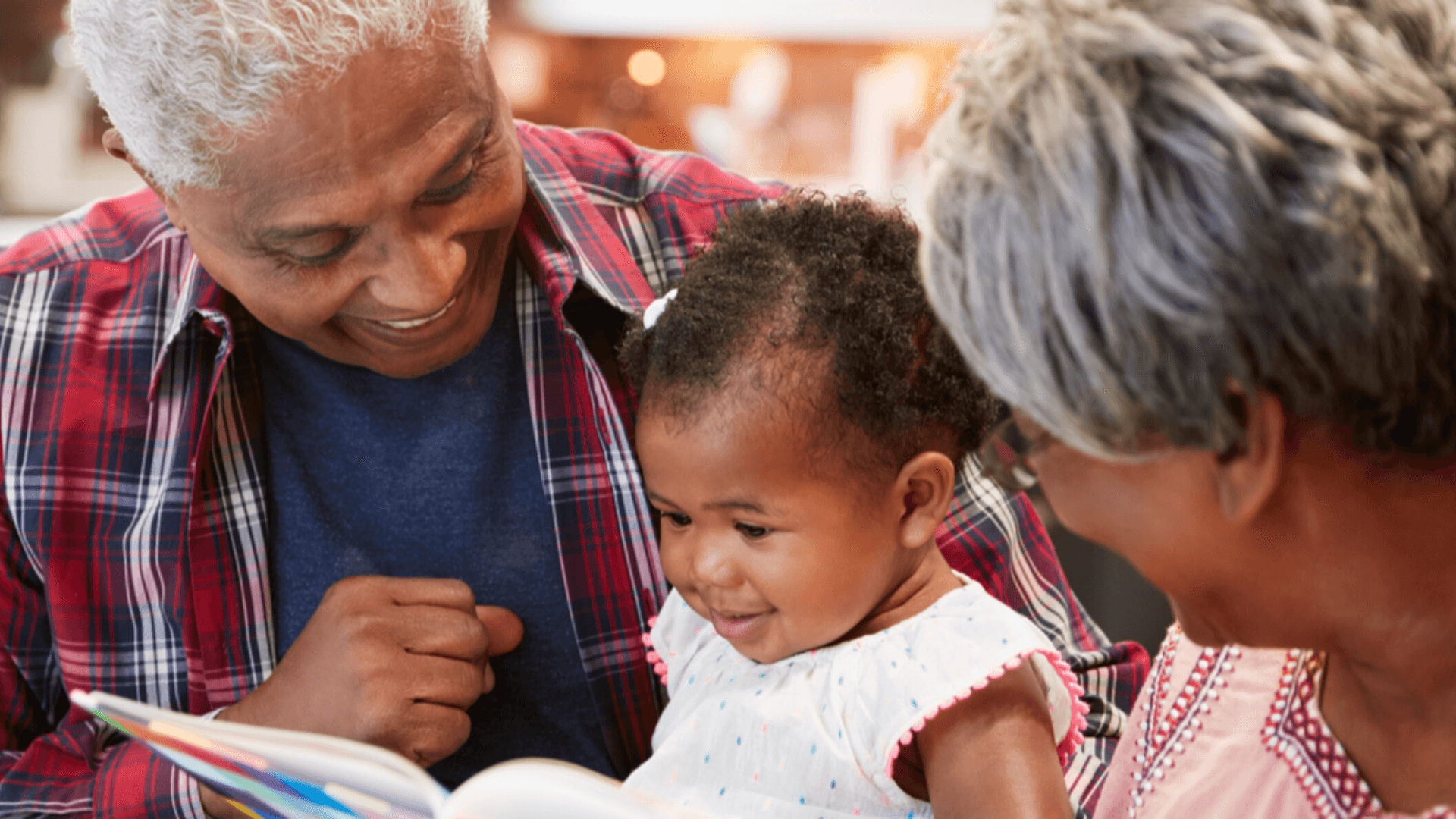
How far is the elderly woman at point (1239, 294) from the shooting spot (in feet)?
1.71

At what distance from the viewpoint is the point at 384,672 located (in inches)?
47.1

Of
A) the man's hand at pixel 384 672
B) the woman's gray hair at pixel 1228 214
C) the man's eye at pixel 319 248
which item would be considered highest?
the woman's gray hair at pixel 1228 214

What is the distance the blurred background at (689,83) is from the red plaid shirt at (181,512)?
1.51m

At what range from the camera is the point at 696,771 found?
1.14 m

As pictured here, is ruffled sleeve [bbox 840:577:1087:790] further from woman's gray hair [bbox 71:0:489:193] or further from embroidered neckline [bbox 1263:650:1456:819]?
woman's gray hair [bbox 71:0:489:193]

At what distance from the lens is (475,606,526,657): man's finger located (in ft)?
4.33

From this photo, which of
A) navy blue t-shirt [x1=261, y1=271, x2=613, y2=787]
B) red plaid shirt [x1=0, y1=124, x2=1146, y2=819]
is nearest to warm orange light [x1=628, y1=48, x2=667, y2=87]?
red plaid shirt [x1=0, y1=124, x2=1146, y2=819]

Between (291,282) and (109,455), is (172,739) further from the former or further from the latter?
(109,455)

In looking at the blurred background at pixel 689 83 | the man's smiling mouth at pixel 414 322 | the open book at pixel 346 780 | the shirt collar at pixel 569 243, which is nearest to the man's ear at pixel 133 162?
the man's smiling mouth at pixel 414 322

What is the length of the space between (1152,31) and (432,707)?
3.29ft

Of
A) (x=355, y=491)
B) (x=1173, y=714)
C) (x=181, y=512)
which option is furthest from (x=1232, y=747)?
(x=181, y=512)

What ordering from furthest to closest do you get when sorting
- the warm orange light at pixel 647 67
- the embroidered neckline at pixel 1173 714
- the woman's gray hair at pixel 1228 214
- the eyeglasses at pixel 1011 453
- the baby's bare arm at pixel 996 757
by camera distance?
the warm orange light at pixel 647 67, the baby's bare arm at pixel 996 757, the embroidered neckline at pixel 1173 714, the eyeglasses at pixel 1011 453, the woman's gray hair at pixel 1228 214

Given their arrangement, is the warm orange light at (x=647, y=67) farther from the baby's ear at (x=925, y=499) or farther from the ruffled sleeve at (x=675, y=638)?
the baby's ear at (x=925, y=499)

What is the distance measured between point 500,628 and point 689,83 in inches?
87.2
